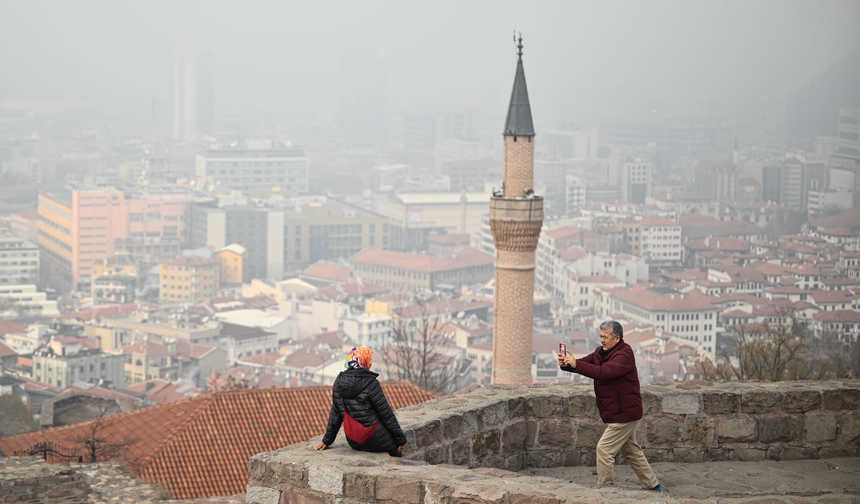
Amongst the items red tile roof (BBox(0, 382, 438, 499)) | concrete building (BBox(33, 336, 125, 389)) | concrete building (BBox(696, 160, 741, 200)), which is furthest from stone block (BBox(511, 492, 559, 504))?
concrete building (BBox(696, 160, 741, 200))

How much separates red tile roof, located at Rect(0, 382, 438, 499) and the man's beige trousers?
667 centimetres

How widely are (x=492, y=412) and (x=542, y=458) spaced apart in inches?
12.2

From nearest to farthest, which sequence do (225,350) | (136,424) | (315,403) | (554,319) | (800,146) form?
1. (315,403)
2. (136,424)
3. (225,350)
4. (554,319)
5. (800,146)

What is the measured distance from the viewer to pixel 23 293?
248ft

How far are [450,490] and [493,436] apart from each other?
3.14 ft

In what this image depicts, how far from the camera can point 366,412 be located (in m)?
2.98

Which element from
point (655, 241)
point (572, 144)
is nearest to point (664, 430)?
point (655, 241)

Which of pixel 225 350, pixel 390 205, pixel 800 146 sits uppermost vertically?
pixel 800 146

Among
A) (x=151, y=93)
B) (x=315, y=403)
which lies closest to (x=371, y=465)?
(x=315, y=403)

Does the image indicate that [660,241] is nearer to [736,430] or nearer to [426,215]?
[426,215]

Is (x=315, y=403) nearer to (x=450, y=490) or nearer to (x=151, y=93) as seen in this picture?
(x=450, y=490)

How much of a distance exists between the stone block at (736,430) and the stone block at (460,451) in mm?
963

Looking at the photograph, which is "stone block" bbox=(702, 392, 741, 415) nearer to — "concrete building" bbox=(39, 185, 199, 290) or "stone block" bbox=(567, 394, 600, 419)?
"stone block" bbox=(567, 394, 600, 419)

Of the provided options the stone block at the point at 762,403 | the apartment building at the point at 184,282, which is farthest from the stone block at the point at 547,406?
the apartment building at the point at 184,282
